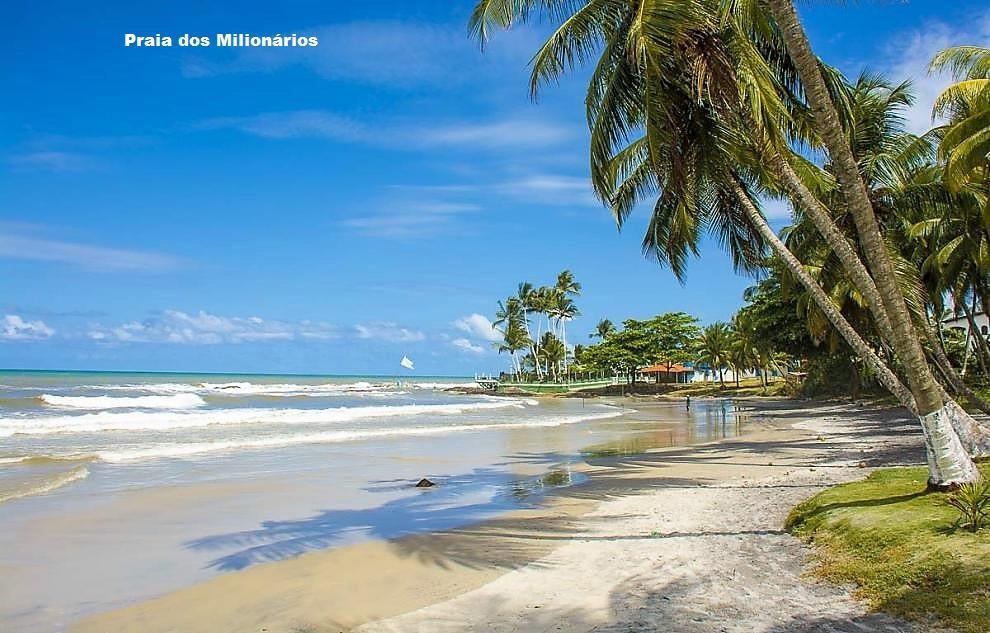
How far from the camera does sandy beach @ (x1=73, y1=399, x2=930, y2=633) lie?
565 cm

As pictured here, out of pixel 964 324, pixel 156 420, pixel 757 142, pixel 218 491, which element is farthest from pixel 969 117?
pixel 964 324

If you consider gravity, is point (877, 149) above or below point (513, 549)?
above

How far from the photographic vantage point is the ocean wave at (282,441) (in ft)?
60.0

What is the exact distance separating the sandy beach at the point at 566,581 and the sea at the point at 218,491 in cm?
77

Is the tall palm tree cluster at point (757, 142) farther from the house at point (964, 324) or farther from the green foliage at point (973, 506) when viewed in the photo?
the house at point (964, 324)

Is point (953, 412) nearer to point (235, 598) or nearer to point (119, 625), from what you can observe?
point (235, 598)

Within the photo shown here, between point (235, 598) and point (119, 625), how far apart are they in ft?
3.25

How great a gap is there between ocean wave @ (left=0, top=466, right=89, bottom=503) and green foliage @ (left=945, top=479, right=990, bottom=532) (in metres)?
13.1

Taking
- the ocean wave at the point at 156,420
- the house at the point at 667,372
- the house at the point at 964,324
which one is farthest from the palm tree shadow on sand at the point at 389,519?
the house at the point at 667,372

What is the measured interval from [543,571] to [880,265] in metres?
4.51

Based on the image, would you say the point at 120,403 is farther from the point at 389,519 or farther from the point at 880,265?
the point at 880,265

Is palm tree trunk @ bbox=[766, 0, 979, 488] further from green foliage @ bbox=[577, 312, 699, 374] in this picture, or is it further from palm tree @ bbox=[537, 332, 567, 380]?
palm tree @ bbox=[537, 332, 567, 380]

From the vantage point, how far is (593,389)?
7662 cm

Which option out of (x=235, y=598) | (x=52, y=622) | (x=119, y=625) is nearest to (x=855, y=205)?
(x=235, y=598)
